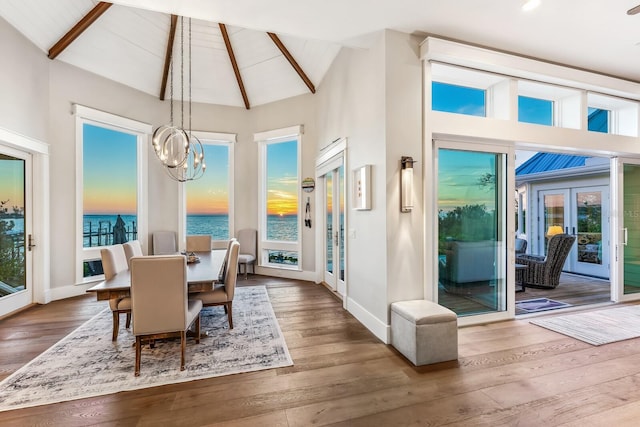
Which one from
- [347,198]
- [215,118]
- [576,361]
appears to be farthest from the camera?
[215,118]

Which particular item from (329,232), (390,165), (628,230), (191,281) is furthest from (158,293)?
(628,230)

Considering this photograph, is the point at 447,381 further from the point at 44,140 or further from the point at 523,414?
the point at 44,140

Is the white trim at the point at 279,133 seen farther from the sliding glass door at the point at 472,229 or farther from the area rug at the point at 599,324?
the area rug at the point at 599,324

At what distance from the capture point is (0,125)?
376 cm

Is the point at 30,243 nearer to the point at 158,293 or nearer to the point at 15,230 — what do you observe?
the point at 15,230

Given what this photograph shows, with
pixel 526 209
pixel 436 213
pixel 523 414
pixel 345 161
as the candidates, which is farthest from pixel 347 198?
pixel 526 209

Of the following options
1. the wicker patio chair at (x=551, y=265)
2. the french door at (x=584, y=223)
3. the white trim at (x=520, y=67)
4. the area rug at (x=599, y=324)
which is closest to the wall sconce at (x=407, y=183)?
the white trim at (x=520, y=67)

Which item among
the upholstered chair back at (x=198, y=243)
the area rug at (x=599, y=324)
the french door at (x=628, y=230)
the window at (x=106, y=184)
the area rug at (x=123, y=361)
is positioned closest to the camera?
the area rug at (x=123, y=361)

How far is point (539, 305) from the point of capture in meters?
4.45

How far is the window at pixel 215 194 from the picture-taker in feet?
21.1

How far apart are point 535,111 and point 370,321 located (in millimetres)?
3671

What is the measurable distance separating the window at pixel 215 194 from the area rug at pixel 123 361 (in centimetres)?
299

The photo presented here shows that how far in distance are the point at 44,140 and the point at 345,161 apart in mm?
4703

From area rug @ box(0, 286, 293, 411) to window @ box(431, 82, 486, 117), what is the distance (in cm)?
328
